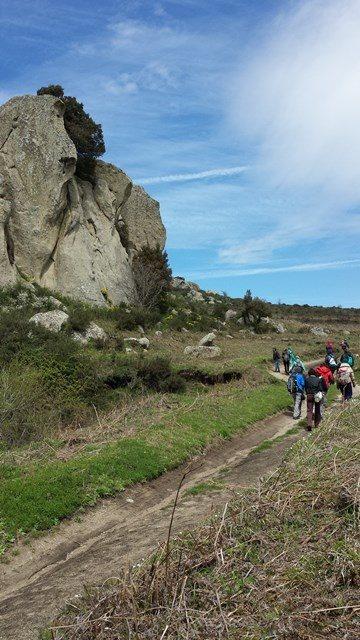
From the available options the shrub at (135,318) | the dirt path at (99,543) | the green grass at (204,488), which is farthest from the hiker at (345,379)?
the shrub at (135,318)

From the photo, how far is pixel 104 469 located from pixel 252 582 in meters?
5.79

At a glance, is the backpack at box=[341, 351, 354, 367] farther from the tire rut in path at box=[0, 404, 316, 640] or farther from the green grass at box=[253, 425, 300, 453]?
the tire rut in path at box=[0, 404, 316, 640]

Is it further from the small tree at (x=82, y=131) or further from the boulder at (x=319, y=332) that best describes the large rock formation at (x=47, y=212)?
the boulder at (x=319, y=332)

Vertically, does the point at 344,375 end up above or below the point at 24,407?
above

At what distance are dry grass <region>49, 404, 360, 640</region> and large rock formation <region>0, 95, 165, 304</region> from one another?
25.7m

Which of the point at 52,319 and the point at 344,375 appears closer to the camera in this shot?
the point at 344,375

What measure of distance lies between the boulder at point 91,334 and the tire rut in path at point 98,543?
14.5 meters

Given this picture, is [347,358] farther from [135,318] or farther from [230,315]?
[230,315]

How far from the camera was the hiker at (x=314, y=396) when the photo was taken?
582 inches

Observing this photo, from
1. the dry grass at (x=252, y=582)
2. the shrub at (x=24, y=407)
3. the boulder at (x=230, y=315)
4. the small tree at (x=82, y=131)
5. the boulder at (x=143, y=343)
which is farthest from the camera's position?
the boulder at (x=230, y=315)

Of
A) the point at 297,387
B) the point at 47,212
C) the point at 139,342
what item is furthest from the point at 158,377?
the point at 47,212

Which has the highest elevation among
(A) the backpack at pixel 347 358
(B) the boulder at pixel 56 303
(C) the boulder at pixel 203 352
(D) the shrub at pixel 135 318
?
(B) the boulder at pixel 56 303

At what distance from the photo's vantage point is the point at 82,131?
36938mm

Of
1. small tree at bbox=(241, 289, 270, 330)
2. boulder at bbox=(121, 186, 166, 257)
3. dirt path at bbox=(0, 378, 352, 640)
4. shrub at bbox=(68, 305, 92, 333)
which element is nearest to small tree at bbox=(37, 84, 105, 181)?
boulder at bbox=(121, 186, 166, 257)
